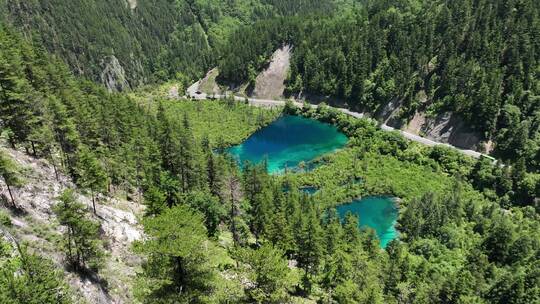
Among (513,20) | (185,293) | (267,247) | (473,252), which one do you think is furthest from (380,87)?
(185,293)

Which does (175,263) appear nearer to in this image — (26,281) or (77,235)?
(26,281)

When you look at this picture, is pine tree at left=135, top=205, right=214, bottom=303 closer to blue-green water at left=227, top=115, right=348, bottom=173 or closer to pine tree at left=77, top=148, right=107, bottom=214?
pine tree at left=77, top=148, right=107, bottom=214

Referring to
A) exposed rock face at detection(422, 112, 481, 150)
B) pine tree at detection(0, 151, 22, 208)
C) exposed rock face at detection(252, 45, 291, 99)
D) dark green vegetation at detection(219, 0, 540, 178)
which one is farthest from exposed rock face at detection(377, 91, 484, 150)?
pine tree at detection(0, 151, 22, 208)

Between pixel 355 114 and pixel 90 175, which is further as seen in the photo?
pixel 355 114

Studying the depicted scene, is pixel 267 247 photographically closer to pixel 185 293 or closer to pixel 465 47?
pixel 185 293

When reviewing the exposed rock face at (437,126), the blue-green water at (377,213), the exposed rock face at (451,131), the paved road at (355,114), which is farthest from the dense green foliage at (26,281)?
the exposed rock face at (437,126)

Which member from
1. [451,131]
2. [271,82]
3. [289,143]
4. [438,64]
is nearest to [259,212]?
[289,143]
